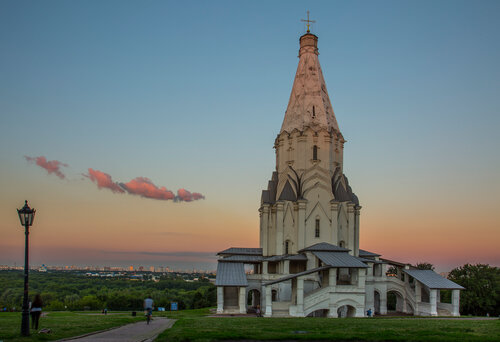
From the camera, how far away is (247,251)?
160 feet

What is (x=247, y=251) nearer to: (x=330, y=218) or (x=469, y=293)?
(x=330, y=218)

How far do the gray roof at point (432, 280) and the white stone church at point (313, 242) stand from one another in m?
0.08

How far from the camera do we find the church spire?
4806 centimetres

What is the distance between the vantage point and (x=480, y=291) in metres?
47.2

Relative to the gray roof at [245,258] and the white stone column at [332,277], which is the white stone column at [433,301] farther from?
the gray roof at [245,258]

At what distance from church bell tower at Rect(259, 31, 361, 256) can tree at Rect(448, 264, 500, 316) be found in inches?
488

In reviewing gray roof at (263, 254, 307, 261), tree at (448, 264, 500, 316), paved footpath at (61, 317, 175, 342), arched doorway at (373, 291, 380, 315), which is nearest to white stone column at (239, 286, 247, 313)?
gray roof at (263, 254, 307, 261)

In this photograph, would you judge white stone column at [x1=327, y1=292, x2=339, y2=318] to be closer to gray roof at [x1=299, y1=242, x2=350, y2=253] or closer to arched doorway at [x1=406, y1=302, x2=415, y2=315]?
gray roof at [x1=299, y1=242, x2=350, y2=253]

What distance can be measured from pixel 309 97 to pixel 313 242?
1487 cm

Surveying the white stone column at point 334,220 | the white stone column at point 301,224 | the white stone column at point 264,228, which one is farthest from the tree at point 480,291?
the white stone column at point 264,228

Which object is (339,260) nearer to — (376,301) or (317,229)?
(317,229)

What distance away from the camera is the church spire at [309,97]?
1892 inches

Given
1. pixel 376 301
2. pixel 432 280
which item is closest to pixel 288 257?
pixel 376 301

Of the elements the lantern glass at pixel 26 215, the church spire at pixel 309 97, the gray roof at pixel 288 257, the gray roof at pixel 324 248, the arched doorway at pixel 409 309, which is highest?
the church spire at pixel 309 97
